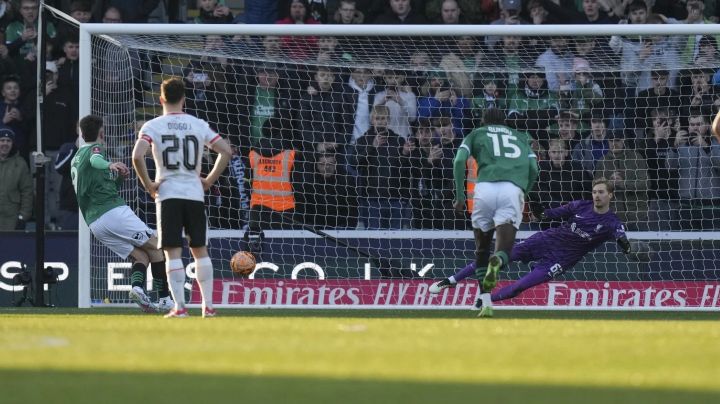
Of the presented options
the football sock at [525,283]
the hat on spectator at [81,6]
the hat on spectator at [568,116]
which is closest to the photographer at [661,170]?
the hat on spectator at [568,116]

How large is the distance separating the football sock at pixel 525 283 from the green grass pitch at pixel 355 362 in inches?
149

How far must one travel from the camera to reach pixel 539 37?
52.1 ft

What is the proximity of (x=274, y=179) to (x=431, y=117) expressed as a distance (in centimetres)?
189

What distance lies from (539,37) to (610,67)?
0.90 meters

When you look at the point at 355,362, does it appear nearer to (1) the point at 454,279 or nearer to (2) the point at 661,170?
(1) the point at 454,279

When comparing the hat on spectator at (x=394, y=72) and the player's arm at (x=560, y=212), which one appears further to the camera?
the hat on spectator at (x=394, y=72)

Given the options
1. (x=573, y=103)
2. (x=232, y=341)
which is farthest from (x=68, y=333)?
(x=573, y=103)

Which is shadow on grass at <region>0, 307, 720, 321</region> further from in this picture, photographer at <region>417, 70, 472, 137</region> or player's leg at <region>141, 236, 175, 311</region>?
photographer at <region>417, 70, 472, 137</region>

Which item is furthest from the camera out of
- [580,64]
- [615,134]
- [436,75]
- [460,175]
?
[436,75]

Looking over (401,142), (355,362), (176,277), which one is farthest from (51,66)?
(355,362)

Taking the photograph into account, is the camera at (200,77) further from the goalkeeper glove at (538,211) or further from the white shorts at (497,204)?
the white shorts at (497,204)

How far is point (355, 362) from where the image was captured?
6547mm

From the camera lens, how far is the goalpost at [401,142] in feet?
48.4

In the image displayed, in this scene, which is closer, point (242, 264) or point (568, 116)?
point (242, 264)
